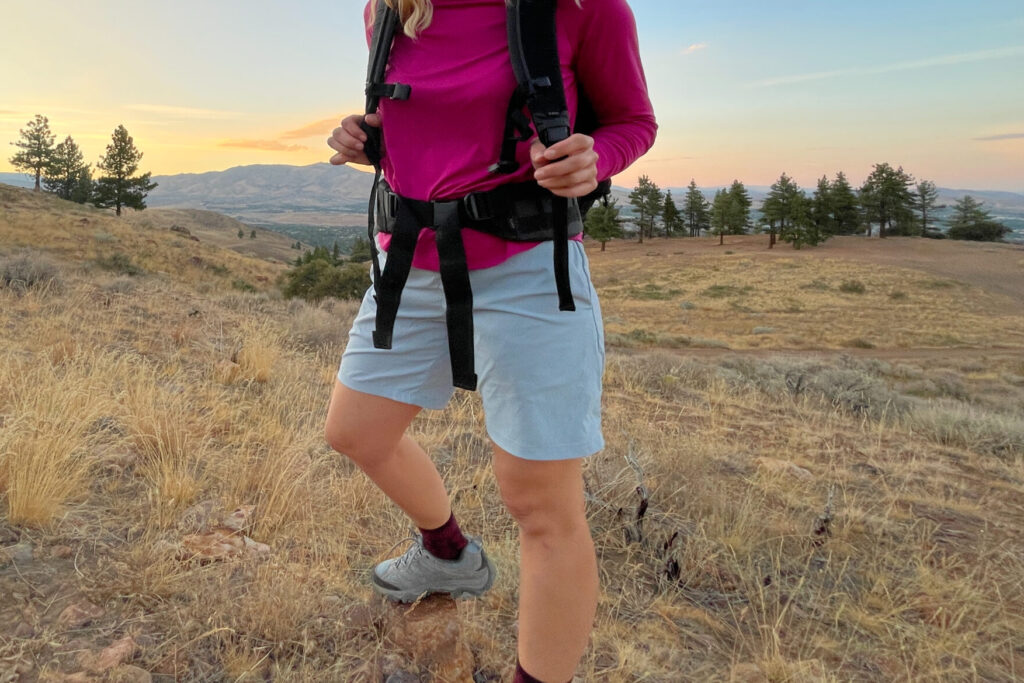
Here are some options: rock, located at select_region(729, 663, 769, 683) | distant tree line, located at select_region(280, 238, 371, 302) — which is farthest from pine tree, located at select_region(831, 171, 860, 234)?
rock, located at select_region(729, 663, 769, 683)

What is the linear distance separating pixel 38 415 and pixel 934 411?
24.4ft

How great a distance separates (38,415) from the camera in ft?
8.75

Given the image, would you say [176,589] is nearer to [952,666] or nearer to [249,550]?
[249,550]

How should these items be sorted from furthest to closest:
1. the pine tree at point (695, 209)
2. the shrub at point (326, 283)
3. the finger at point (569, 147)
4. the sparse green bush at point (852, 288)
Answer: the pine tree at point (695, 209), the sparse green bush at point (852, 288), the shrub at point (326, 283), the finger at point (569, 147)

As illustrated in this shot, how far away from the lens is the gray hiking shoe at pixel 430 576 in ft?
6.13

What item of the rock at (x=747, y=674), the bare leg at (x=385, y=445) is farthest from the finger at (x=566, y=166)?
the rock at (x=747, y=674)

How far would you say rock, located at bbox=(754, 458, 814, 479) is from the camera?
374 centimetres

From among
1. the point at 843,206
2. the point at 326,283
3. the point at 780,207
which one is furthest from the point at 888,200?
the point at 326,283

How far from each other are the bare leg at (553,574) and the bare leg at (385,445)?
318 mm

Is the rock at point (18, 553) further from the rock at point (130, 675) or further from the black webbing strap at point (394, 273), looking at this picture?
the black webbing strap at point (394, 273)

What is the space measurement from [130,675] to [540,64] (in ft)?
5.58

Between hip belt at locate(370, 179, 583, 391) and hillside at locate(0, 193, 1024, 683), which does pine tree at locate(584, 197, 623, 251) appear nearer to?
hillside at locate(0, 193, 1024, 683)

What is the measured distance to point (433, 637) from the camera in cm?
176

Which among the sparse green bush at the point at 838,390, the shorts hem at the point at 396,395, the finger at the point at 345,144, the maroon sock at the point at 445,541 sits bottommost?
the sparse green bush at the point at 838,390
